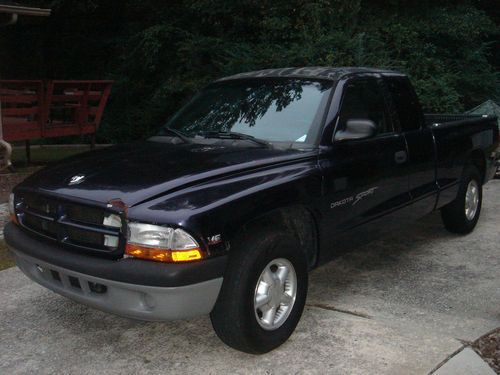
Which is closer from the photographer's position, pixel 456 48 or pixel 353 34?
pixel 353 34

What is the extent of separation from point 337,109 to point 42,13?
25.7 ft

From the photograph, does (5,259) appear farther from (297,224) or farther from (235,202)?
(235,202)

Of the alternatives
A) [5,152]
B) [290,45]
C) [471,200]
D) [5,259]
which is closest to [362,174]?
[471,200]

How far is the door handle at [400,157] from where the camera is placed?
4602 millimetres

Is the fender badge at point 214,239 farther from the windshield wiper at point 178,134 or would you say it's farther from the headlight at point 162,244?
the windshield wiper at point 178,134

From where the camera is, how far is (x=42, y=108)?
9.45m

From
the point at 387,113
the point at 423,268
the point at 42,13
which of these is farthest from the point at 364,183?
the point at 42,13

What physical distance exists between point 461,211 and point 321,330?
2.82 metres

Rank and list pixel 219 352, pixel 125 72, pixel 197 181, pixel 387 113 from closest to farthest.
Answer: pixel 197 181
pixel 219 352
pixel 387 113
pixel 125 72

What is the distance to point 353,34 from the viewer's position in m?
12.1

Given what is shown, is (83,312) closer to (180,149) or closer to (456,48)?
(180,149)

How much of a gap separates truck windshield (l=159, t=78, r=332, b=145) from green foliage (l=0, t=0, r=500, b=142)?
6.42 meters

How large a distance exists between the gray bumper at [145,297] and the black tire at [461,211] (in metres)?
3.63

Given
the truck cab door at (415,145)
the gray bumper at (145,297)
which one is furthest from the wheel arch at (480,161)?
the gray bumper at (145,297)
